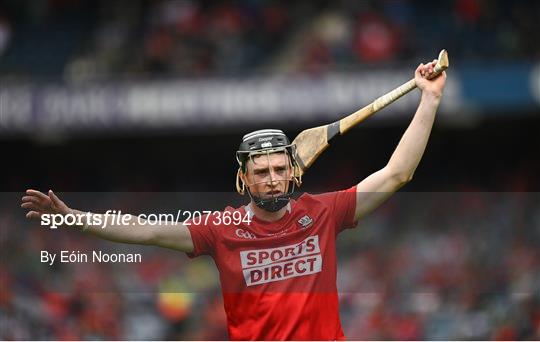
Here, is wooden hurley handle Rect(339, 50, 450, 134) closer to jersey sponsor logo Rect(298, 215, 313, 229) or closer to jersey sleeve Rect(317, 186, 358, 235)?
jersey sleeve Rect(317, 186, 358, 235)

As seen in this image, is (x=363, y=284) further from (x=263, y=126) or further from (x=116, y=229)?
(x=116, y=229)

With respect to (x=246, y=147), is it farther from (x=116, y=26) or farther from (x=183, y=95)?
(x=116, y=26)

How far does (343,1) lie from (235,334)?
31.2 feet

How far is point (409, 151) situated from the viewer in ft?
15.0

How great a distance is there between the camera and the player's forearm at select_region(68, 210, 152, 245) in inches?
183

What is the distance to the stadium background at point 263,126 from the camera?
1111 cm

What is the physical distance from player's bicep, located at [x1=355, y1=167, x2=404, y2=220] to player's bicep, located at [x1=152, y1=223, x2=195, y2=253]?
30.6 inches

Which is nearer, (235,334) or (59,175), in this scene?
(235,334)

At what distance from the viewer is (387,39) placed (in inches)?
501

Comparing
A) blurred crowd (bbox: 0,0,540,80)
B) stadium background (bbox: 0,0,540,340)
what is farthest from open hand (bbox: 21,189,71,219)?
blurred crowd (bbox: 0,0,540,80)

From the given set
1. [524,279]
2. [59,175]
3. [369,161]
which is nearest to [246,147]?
[524,279]

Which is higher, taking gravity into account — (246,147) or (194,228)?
(246,147)

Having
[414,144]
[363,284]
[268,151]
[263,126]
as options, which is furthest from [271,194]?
[263,126]

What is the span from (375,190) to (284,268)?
534mm
